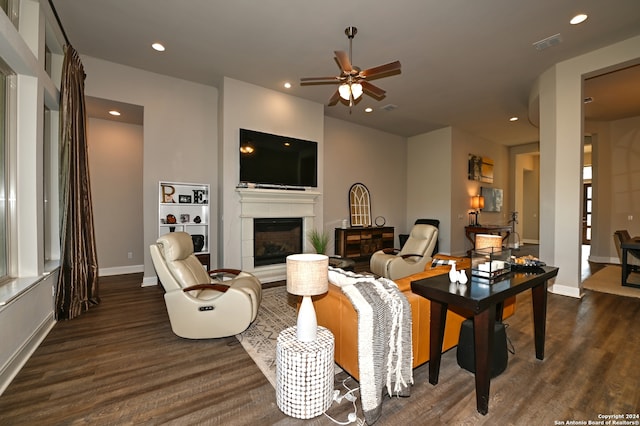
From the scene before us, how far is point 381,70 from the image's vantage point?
316cm

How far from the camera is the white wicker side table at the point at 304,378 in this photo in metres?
1.72

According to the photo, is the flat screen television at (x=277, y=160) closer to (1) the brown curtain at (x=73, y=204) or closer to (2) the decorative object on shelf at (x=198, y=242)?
(2) the decorative object on shelf at (x=198, y=242)

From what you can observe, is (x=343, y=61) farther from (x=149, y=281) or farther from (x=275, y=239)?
(x=149, y=281)

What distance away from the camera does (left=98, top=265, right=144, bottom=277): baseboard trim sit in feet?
17.3

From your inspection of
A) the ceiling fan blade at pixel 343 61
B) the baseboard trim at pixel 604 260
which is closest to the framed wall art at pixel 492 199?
the baseboard trim at pixel 604 260

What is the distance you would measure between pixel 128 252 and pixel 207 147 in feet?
8.63

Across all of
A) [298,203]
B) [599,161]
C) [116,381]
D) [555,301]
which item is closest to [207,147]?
[298,203]

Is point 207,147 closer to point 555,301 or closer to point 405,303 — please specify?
point 405,303

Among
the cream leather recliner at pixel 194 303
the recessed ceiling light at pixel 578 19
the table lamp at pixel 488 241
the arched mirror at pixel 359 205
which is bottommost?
the cream leather recliner at pixel 194 303

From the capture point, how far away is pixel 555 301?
3.97 m

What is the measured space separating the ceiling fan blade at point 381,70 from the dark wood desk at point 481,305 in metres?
2.26

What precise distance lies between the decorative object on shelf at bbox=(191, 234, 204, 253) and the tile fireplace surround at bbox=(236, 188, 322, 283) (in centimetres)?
65

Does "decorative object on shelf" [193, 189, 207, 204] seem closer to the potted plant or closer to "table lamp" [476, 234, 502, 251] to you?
the potted plant

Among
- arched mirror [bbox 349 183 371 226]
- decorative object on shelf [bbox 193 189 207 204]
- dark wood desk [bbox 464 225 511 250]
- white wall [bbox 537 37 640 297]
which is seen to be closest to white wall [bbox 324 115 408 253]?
arched mirror [bbox 349 183 371 226]
